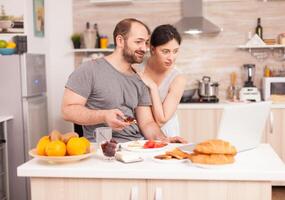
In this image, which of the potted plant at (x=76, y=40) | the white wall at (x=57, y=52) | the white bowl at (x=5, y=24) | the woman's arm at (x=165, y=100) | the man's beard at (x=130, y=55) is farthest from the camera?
the white wall at (x=57, y=52)

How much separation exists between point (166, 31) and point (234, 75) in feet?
7.81

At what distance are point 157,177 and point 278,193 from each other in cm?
314

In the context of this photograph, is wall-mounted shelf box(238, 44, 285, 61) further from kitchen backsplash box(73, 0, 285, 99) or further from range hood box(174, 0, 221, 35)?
range hood box(174, 0, 221, 35)

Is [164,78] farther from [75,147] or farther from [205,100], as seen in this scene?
[205,100]

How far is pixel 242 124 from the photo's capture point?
2.00 meters

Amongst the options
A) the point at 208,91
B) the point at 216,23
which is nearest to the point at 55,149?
the point at 208,91

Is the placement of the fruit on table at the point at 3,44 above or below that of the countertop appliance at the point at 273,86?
above

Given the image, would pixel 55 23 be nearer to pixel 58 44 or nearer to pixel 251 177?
pixel 58 44

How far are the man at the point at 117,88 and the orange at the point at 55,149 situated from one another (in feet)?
1.47

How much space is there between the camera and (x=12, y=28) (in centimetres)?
466

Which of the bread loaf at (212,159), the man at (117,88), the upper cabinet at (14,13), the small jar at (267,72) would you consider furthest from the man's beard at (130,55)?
the small jar at (267,72)

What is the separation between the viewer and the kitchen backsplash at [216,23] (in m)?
5.03

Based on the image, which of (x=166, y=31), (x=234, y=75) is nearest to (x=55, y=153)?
(x=166, y=31)

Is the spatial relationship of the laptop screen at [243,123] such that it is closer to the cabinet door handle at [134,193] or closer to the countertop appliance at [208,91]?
the cabinet door handle at [134,193]
